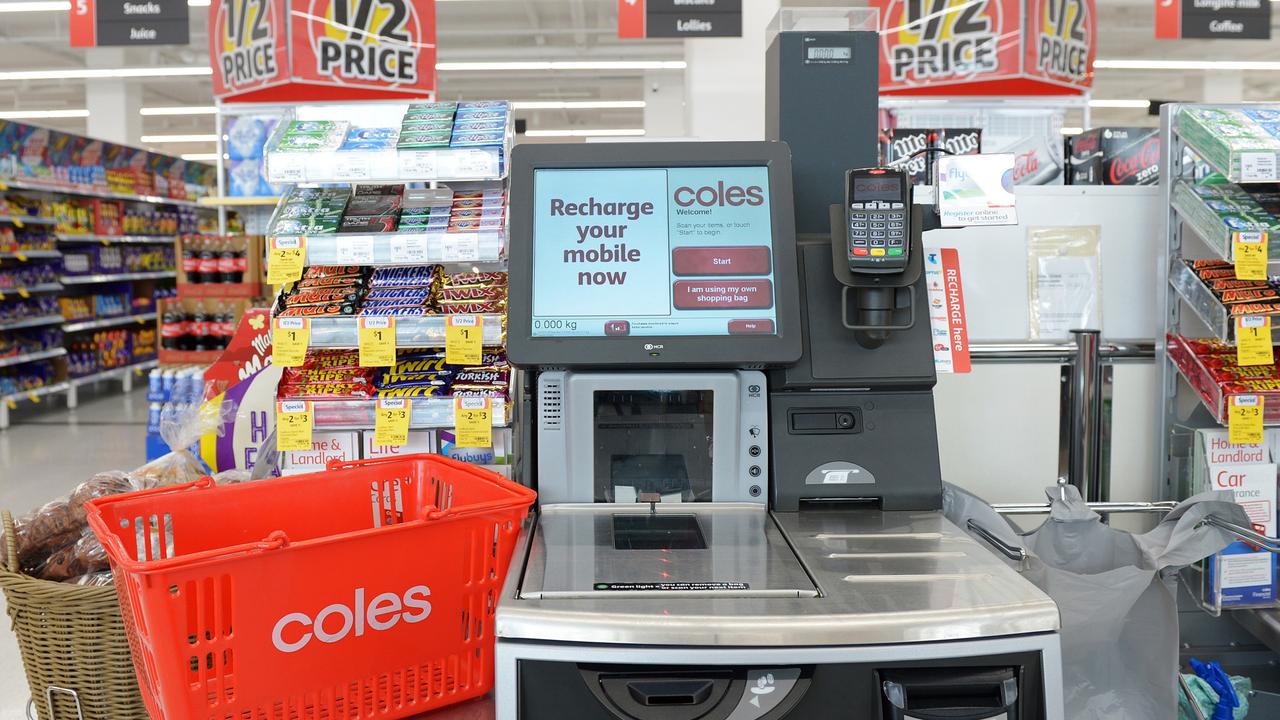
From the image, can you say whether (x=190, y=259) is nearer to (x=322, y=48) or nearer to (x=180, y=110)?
(x=322, y=48)

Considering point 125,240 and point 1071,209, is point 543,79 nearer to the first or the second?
point 125,240

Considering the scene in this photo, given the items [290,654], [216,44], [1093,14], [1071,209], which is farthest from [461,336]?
[1093,14]

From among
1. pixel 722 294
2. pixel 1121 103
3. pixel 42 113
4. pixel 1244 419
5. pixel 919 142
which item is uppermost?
pixel 42 113

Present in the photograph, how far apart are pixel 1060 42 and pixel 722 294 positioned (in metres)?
5.76

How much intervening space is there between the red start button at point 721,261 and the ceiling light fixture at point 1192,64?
14469mm

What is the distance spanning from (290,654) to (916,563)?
91cm

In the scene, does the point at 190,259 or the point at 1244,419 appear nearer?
the point at 1244,419

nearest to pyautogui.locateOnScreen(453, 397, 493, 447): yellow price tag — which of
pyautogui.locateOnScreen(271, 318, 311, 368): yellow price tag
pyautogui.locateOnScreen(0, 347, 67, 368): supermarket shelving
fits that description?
pyautogui.locateOnScreen(271, 318, 311, 368): yellow price tag

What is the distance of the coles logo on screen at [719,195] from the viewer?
1.79 m

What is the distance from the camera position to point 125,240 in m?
10.5

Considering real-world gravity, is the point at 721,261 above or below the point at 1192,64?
below

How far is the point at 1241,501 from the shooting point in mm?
2398

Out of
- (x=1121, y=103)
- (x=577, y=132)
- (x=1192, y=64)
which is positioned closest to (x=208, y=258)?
(x=1192, y=64)

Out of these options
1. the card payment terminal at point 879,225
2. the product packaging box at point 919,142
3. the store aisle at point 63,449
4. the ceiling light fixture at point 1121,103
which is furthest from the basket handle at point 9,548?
Result: the ceiling light fixture at point 1121,103
